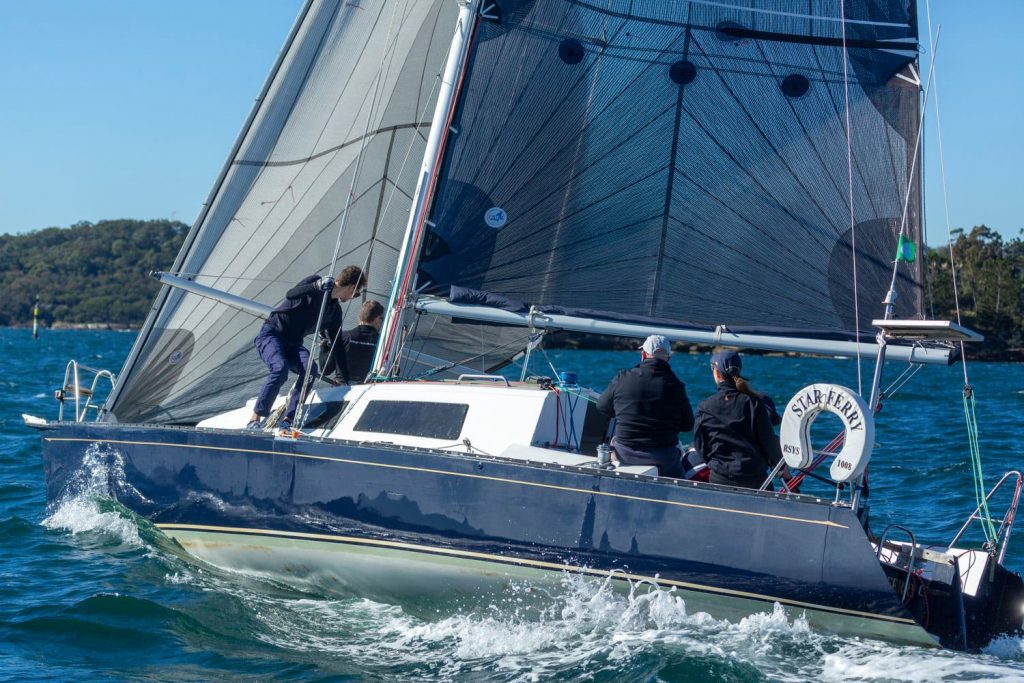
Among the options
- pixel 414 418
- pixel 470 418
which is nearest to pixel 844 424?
pixel 470 418

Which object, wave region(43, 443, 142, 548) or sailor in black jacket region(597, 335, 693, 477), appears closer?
sailor in black jacket region(597, 335, 693, 477)

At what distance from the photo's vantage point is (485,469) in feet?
22.5

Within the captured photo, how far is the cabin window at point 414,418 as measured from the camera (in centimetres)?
762

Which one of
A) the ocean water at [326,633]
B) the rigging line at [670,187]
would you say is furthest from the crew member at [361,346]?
the rigging line at [670,187]

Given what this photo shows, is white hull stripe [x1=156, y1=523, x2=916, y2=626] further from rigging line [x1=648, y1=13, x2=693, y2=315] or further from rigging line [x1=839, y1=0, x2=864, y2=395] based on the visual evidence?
rigging line [x1=648, y1=13, x2=693, y2=315]

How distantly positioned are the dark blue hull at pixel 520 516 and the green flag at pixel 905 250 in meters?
2.38

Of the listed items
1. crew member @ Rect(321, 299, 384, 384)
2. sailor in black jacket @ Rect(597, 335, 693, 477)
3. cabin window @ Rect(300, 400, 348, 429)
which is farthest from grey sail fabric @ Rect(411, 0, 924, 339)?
sailor in black jacket @ Rect(597, 335, 693, 477)

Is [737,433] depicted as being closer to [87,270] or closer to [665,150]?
[665,150]

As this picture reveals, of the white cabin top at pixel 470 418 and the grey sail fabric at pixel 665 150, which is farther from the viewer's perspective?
the grey sail fabric at pixel 665 150

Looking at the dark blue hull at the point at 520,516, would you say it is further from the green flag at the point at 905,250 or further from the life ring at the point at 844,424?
the green flag at the point at 905,250

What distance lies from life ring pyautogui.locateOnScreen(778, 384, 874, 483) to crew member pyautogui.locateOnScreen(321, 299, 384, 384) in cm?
370

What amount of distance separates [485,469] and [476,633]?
3.09ft

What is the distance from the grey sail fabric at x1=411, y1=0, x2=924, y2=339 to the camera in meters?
8.39

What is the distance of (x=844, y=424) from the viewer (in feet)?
20.5
